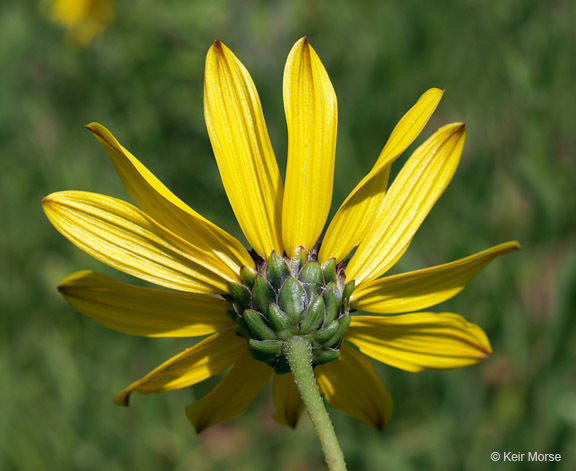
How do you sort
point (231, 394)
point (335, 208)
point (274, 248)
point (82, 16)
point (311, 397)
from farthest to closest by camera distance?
point (82, 16), point (335, 208), point (231, 394), point (274, 248), point (311, 397)

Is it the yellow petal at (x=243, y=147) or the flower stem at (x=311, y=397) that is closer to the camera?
the flower stem at (x=311, y=397)

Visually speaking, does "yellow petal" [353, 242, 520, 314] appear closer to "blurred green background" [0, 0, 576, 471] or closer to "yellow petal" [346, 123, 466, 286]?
"yellow petal" [346, 123, 466, 286]

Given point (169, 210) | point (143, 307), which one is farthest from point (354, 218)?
point (143, 307)

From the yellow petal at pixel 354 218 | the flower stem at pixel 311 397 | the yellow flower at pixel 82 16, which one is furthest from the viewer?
the yellow flower at pixel 82 16

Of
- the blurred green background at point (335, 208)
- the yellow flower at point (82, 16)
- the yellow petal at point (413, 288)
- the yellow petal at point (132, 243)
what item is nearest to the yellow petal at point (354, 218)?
the yellow petal at point (413, 288)

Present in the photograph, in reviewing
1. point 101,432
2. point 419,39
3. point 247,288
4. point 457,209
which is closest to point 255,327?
point 247,288

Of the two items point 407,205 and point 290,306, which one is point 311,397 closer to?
point 290,306

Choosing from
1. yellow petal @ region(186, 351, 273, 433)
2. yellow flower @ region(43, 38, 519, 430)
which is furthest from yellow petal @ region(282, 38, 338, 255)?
yellow petal @ region(186, 351, 273, 433)

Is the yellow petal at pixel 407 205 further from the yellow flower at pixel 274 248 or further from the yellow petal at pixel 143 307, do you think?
the yellow petal at pixel 143 307
